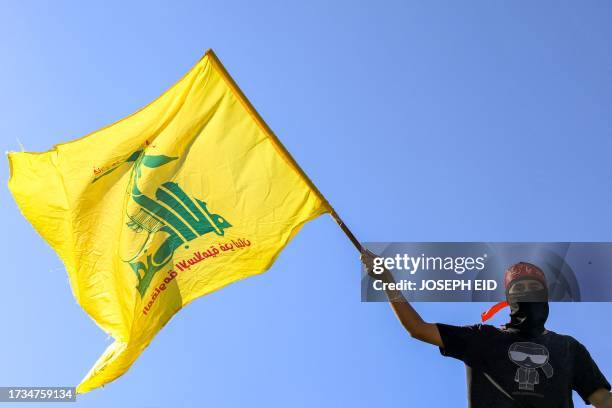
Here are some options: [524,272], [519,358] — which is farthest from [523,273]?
[519,358]

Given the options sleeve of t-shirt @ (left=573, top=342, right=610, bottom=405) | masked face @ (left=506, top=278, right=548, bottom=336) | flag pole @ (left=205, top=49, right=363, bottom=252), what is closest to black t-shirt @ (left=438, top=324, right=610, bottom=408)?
sleeve of t-shirt @ (left=573, top=342, right=610, bottom=405)

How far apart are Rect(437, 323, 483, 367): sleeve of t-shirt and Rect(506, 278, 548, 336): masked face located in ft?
1.61

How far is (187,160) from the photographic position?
11719 millimetres

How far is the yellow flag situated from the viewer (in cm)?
1152


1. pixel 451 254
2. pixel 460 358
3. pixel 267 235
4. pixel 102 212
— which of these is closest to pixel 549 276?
pixel 451 254

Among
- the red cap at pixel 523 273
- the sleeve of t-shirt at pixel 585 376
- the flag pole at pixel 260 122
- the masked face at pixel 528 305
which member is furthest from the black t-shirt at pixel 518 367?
the flag pole at pixel 260 122

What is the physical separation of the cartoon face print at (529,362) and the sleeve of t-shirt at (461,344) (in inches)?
11.6

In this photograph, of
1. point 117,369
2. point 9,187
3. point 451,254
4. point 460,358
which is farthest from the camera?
point 451,254

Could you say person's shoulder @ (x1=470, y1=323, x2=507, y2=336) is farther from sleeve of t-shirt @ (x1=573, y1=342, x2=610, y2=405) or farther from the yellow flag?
the yellow flag

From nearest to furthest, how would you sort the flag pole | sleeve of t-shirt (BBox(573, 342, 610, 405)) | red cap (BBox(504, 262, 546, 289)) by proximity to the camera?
sleeve of t-shirt (BBox(573, 342, 610, 405))
red cap (BBox(504, 262, 546, 289))
the flag pole

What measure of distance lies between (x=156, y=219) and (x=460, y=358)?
521 centimetres

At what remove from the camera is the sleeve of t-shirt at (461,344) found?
765 centimetres

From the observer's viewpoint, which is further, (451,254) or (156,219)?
(451,254)

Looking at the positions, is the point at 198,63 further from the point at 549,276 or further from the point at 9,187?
the point at 549,276
